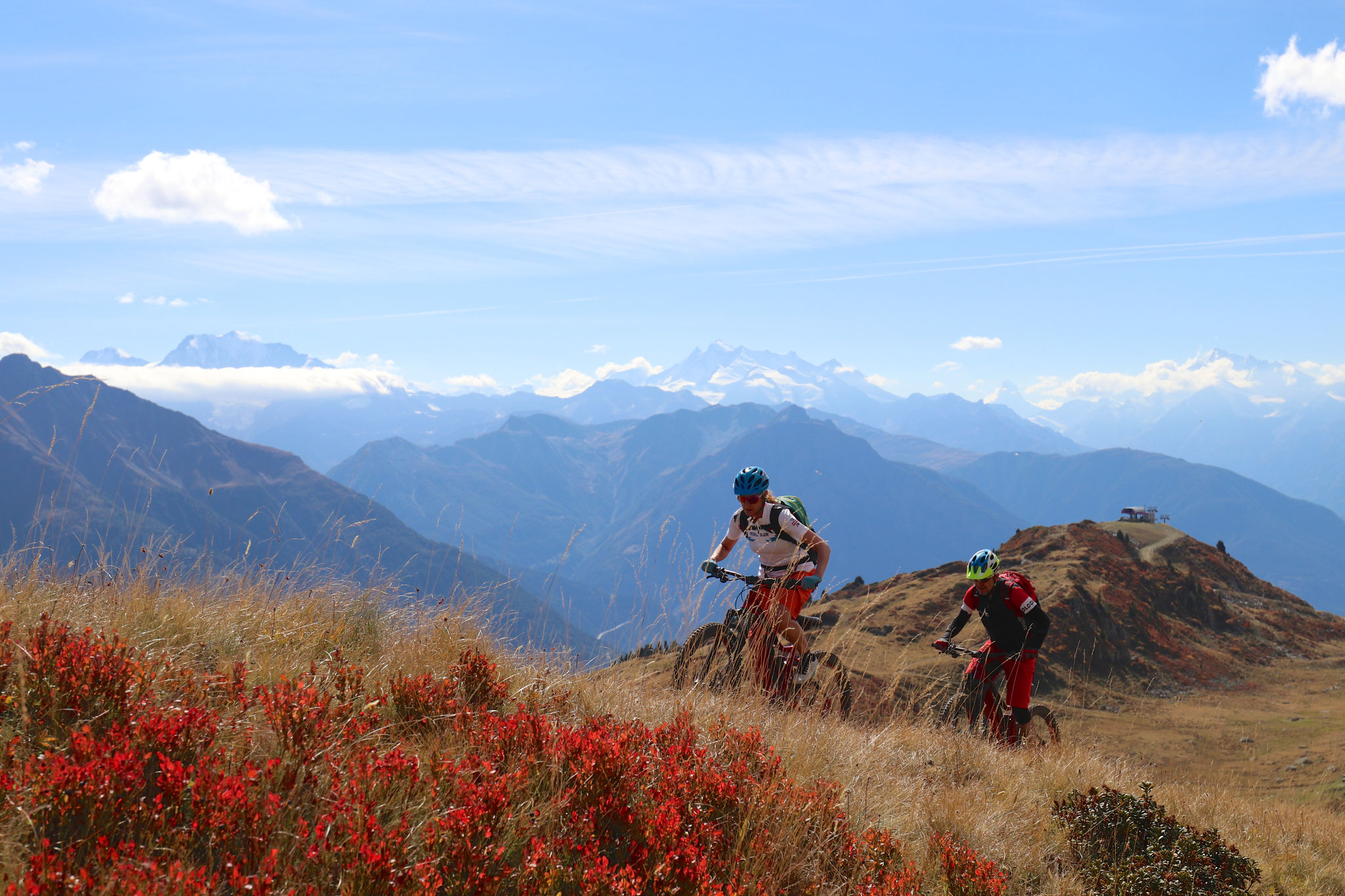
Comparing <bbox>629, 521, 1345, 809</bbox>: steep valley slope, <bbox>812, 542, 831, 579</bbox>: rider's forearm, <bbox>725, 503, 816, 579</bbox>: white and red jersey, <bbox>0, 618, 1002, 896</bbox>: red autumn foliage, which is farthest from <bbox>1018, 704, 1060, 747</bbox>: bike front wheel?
<bbox>0, 618, 1002, 896</bbox>: red autumn foliage

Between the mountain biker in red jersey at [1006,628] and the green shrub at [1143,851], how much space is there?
123 inches

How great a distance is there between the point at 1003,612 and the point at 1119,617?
29685 millimetres

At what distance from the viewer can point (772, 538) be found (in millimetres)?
7719

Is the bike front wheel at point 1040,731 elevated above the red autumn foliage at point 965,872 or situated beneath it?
situated beneath

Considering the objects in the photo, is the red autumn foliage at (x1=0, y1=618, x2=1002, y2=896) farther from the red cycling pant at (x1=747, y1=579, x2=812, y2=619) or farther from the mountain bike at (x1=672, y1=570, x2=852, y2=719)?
the red cycling pant at (x1=747, y1=579, x2=812, y2=619)

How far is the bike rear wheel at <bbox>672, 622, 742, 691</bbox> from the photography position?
22.7 feet

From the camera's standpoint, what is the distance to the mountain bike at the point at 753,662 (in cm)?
668

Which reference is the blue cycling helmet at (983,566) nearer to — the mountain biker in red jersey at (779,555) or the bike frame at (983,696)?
the bike frame at (983,696)

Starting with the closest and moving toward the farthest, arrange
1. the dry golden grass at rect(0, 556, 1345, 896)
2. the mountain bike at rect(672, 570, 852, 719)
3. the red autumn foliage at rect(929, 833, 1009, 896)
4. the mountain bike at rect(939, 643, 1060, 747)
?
the red autumn foliage at rect(929, 833, 1009, 896)
the dry golden grass at rect(0, 556, 1345, 896)
the mountain bike at rect(672, 570, 852, 719)
the mountain bike at rect(939, 643, 1060, 747)

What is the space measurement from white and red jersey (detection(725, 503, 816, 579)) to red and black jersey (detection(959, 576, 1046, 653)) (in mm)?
2620

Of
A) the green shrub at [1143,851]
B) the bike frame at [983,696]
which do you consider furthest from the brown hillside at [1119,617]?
the green shrub at [1143,851]

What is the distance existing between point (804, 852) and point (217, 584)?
576 centimetres

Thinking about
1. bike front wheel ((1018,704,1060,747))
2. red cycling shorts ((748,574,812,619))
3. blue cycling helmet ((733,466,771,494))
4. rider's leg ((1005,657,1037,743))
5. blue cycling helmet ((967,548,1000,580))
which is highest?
blue cycling helmet ((733,466,771,494))

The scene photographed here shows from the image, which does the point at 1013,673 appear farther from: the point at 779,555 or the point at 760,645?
the point at 760,645
